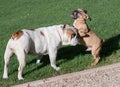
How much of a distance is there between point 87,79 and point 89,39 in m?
1.39

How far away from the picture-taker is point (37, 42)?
8406mm

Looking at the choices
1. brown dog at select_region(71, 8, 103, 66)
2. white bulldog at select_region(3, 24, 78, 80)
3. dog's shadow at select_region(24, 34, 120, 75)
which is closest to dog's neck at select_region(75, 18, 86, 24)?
brown dog at select_region(71, 8, 103, 66)

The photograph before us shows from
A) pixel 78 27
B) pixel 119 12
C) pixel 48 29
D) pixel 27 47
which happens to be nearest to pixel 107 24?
pixel 119 12

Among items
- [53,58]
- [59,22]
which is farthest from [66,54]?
[59,22]

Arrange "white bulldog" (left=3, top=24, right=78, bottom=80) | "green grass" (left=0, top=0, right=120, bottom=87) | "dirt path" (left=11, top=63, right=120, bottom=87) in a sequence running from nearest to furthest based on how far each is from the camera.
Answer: "dirt path" (left=11, top=63, right=120, bottom=87), "white bulldog" (left=3, top=24, right=78, bottom=80), "green grass" (left=0, top=0, right=120, bottom=87)

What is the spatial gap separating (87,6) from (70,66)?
22.7ft

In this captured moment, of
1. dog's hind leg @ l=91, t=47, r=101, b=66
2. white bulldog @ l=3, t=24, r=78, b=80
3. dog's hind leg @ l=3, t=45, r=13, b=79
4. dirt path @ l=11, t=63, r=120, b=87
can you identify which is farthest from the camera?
dog's hind leg @ l=91, t=47, r=101, b=66

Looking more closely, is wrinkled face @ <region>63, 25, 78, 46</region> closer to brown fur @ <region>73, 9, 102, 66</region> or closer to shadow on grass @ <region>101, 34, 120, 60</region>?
brown fur @ <region>73, 9, 102, 66</region>

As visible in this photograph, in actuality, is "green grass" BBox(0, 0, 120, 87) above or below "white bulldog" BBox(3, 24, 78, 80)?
below

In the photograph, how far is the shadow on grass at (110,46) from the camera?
31.8ft

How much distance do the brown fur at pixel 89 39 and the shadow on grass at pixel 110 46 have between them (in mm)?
499

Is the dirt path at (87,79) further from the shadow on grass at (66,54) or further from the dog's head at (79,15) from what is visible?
the dog's head at (79,15)

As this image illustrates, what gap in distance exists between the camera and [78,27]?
9266 mm

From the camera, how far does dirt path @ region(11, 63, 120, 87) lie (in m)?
7.69
